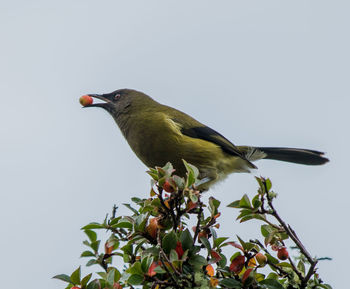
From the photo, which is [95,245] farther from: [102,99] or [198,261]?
[102,99]

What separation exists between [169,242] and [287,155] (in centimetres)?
443

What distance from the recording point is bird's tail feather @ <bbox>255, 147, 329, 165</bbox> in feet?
21.4

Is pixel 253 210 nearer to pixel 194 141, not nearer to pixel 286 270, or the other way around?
pixel 286 270

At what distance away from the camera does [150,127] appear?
19.1 ft

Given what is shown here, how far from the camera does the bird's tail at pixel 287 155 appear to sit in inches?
257

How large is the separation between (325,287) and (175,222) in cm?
88

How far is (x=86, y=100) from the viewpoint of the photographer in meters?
6.64

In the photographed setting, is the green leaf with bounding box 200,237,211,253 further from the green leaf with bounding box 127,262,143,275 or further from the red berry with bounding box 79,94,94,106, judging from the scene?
the red berry with bounding box 79,94,94,106

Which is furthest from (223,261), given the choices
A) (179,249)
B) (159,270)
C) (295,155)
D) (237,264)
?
(295,155)

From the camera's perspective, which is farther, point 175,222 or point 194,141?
point 194,141

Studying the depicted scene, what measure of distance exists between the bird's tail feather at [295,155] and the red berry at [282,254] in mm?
3827

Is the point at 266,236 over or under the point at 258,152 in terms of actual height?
under

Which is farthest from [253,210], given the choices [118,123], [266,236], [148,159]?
[118,123]

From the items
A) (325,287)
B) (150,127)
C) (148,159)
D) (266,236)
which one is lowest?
(325,287)
